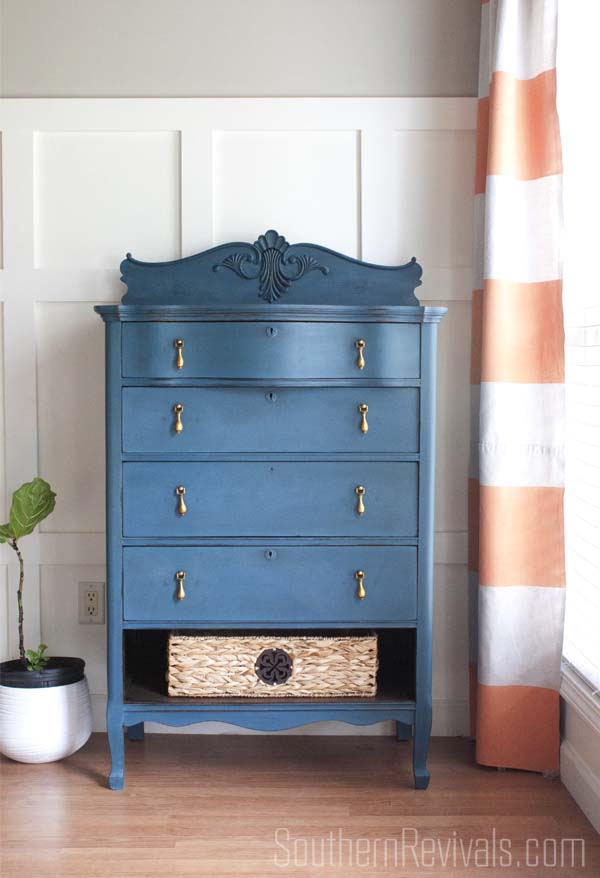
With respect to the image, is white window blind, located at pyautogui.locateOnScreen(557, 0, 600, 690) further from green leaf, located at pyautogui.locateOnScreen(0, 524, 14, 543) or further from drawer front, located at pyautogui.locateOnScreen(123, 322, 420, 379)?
green leaf, located at pyautogui.locateOnScreen(0, 524, 14, 543)

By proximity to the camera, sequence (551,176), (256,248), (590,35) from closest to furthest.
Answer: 1. (590,35)
2. (551,176)
3. (256,248)

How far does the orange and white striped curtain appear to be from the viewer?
238cm

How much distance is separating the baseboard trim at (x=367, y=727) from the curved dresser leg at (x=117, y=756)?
0.39 meters

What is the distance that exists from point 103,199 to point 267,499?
111 cm

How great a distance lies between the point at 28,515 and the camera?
2.45m

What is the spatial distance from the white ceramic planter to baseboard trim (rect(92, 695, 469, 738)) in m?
0.23

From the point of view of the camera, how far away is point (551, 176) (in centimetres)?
236

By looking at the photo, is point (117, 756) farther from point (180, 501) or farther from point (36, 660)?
point (180, 501)

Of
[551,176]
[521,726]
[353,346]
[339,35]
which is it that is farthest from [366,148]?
[521,726]

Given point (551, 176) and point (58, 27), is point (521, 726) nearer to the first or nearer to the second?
point (551, 176)

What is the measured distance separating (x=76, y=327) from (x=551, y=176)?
1.46 m

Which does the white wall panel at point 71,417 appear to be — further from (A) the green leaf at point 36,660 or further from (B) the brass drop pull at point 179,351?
(B) the brass drop pull at point 179,351

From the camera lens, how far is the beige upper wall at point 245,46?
8.64 ft

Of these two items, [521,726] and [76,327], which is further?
[76,327]
